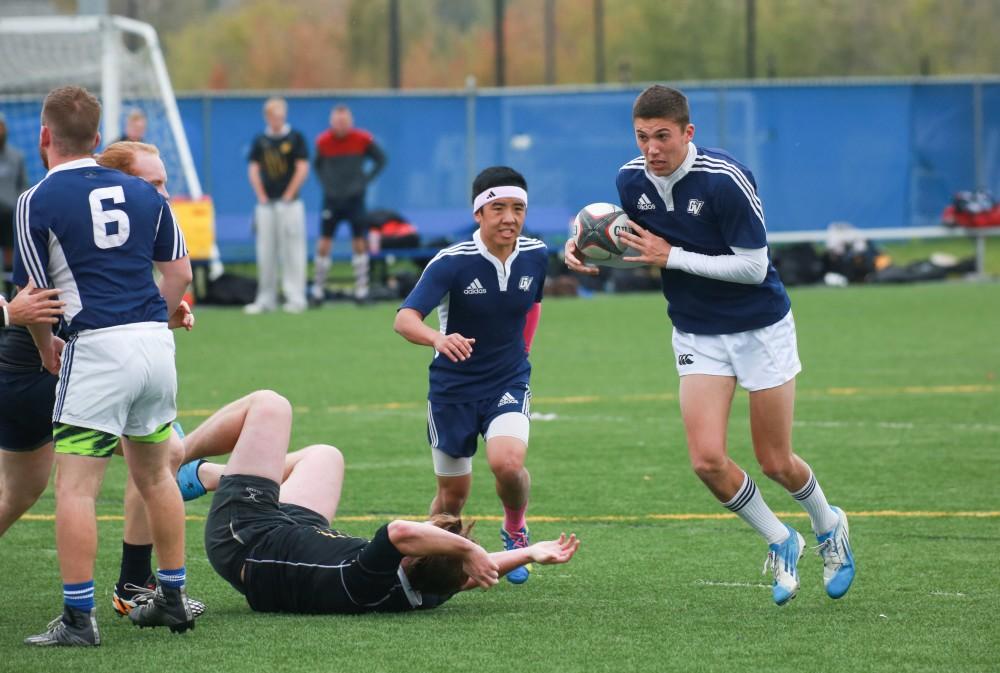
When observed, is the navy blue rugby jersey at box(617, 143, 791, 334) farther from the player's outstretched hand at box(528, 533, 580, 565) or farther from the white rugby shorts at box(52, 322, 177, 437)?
the white rugby shorts at box(52, 322, 177, 437)

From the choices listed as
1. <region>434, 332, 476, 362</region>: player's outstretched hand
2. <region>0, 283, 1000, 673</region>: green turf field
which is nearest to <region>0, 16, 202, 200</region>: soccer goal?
<region>0, 283, 1000, 673</region>: green turf field

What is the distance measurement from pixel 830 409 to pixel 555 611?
600cm

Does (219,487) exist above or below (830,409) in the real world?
above

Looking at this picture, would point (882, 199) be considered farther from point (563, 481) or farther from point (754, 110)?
point (563, 481)

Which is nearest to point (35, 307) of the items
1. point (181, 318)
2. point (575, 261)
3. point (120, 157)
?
point (181, 318)

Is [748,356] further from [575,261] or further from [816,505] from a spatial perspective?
[575,261]

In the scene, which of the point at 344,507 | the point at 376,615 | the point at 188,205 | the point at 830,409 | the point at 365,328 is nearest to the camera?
the point at 376,615

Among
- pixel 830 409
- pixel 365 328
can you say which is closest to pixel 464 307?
pixel 830 409

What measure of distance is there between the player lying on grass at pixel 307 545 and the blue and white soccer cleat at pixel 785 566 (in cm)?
83

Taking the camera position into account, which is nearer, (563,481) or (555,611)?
(555,611)

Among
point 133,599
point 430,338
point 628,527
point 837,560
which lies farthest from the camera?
point 628,527

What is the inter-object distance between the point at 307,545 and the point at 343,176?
1450 cm

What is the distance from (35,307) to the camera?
5.35 metres

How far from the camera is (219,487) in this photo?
20.7 feet
